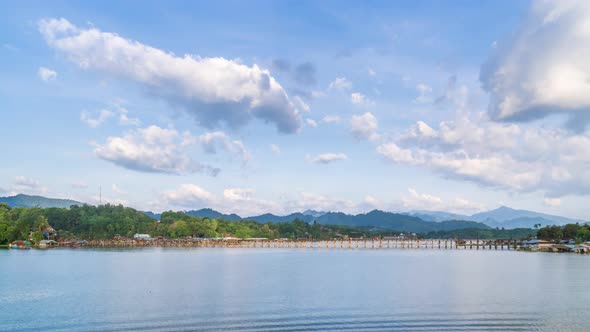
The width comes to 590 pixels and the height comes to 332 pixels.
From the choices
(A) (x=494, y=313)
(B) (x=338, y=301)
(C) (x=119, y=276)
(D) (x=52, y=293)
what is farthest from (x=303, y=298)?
(C) (x=119, y=276)

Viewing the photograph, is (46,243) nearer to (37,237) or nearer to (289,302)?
(37,237)

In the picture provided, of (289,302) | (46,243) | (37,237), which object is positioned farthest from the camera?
(46,243)

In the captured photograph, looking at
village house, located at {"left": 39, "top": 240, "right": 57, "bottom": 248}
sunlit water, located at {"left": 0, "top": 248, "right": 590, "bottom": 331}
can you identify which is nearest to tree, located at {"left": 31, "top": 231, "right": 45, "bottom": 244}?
village house, located at {"left": 39, "top": 240, "right": 57, "bottom": 248}

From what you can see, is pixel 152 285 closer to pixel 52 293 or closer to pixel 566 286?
pixel 52 293

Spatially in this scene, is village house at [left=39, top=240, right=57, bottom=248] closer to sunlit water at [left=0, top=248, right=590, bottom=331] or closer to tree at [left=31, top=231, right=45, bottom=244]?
tree at [left=31, top=231, right=45, bottom=244]

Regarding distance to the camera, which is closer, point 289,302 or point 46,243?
point 289,302

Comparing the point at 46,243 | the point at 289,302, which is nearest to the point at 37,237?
the point at 46,243

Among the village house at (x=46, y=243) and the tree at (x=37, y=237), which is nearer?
the village house at (x=46, y=243)

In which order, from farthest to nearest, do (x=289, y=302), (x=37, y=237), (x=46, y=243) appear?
1. (x=46, y=243)
2. (x=37, y=237)
3. (x=289, y=302)

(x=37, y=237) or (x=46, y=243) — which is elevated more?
(x=37, y=237)

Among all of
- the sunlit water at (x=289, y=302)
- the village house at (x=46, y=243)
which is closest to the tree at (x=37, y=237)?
the village house at (x=46, y=243)

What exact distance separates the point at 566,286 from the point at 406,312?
117 ft

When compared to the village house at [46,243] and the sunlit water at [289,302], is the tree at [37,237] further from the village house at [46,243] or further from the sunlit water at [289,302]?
the sunlit water at [289,302]

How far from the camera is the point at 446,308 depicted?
4803 cm
